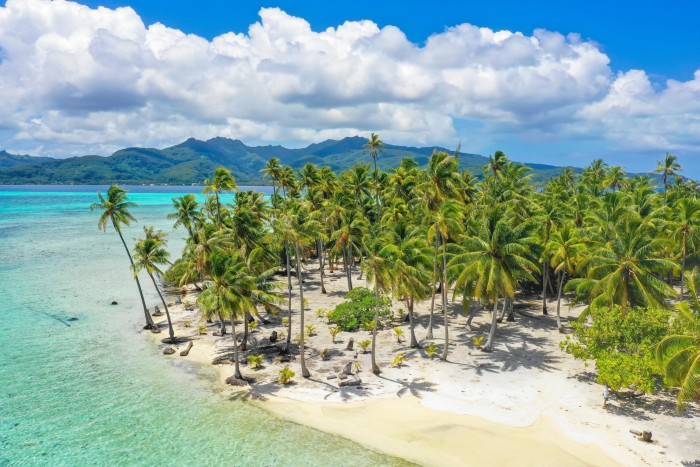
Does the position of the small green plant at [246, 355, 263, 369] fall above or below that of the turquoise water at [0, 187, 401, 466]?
above

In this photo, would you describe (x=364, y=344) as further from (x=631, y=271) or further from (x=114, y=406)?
(x=631, y=271)

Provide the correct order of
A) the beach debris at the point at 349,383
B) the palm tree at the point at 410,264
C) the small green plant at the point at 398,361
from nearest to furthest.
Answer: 1. the beach debris at the point at 349,383
2. the small green plant at the point at 398,361
3. the palm tree at the point at 410,264

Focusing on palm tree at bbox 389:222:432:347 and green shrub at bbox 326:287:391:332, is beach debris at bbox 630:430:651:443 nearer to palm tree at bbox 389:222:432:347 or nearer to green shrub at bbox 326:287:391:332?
palm tree at bbox 389:222:432:347

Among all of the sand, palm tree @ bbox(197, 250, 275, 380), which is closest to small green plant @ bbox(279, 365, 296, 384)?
the sand

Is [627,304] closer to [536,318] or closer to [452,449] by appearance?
[536,318]

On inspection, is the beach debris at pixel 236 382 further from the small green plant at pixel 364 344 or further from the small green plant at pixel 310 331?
the small green plant at pixel 364 344

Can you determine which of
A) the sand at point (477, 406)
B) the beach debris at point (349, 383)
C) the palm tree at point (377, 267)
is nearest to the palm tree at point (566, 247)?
the sand at point (477, 406)

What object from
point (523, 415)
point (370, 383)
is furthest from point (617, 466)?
point (370, 383)

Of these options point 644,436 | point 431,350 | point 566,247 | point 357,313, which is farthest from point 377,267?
point 566,247
